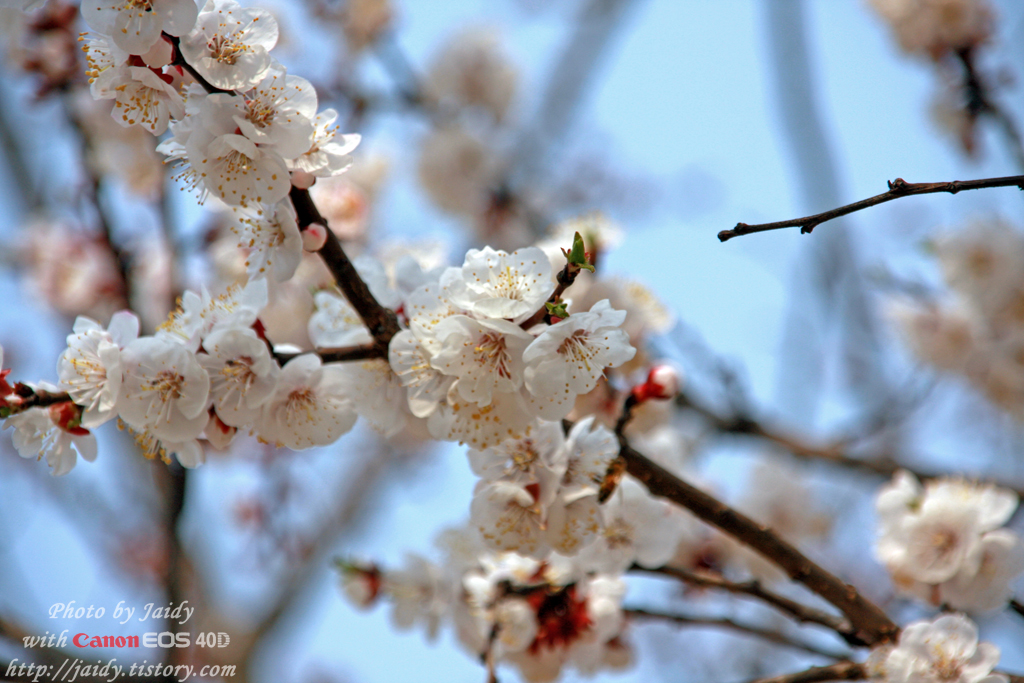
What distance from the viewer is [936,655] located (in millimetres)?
1549

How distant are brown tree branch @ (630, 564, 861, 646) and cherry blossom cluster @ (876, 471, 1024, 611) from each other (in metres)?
0.33

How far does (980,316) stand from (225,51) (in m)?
3.81

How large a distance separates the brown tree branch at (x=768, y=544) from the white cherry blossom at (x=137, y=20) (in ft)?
3.65

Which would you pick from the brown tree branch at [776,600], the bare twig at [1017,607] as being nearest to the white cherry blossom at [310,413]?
the brown tree branch at [776,600]

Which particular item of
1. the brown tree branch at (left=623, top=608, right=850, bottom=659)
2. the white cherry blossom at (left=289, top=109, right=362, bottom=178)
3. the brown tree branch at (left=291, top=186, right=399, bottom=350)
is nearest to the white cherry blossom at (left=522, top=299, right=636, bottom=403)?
the brown tree branch at (left=291, top=186, right=399, bottom=350)

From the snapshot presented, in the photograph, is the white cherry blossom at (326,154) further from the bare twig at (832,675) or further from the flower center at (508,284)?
the bare twig at (832,675)

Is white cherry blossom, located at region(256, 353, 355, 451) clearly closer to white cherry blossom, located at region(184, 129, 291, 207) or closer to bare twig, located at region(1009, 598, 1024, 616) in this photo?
white cherry blossom, located at region(184, 129, 291, 207)

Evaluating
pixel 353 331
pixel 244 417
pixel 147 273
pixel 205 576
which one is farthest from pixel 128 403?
pixel 205 576

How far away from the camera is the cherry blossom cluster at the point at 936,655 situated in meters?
1.53

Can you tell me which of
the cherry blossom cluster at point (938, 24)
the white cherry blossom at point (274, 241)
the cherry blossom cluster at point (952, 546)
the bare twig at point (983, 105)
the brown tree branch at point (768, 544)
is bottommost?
the white cherry blossom at point (274, 241)

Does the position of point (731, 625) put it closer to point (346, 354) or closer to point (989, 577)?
point (989, 577)

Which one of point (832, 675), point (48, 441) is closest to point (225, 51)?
point (48, 441)

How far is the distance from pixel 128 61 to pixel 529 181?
14.9ft

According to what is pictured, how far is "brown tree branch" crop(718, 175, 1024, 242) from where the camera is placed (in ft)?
3.50
